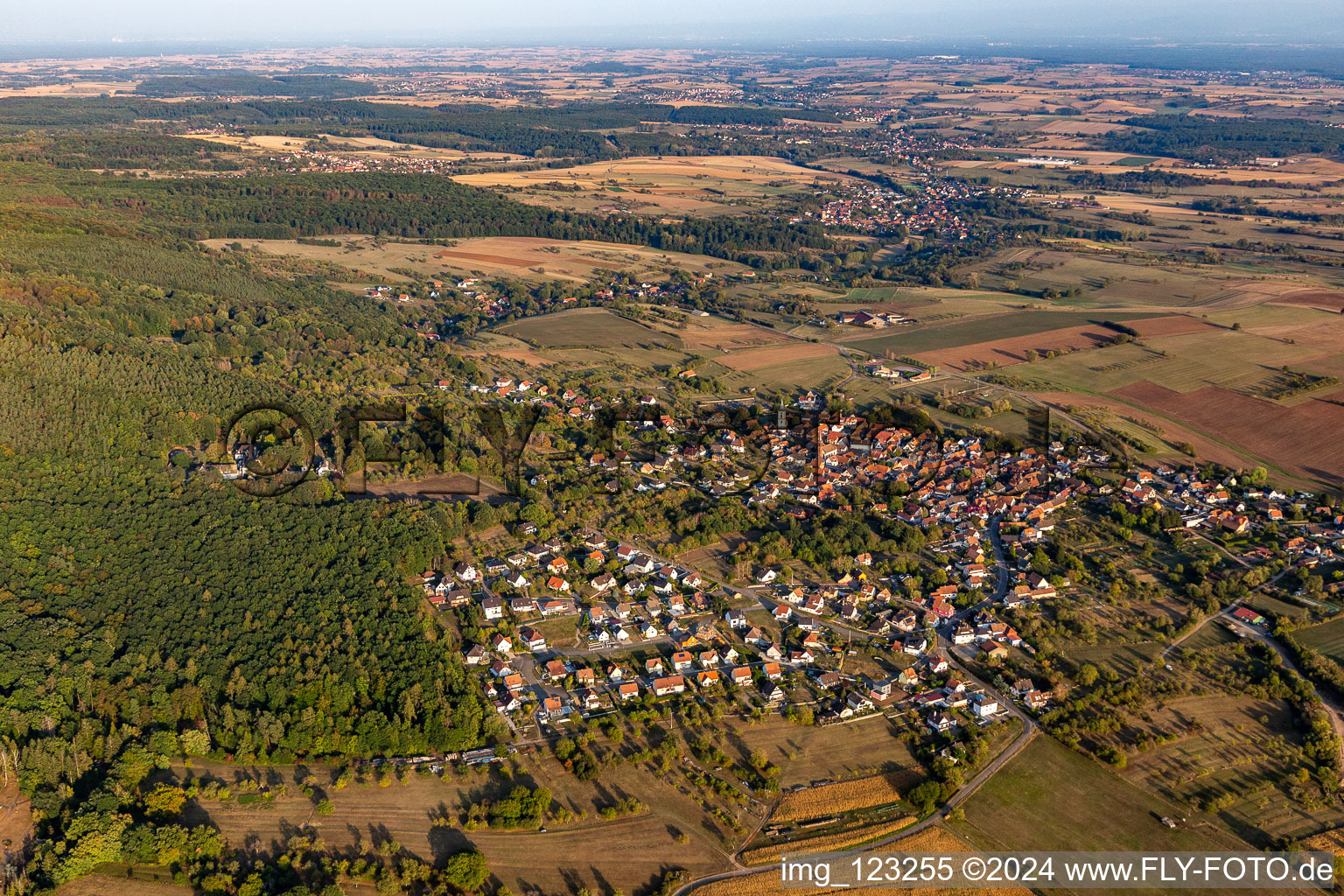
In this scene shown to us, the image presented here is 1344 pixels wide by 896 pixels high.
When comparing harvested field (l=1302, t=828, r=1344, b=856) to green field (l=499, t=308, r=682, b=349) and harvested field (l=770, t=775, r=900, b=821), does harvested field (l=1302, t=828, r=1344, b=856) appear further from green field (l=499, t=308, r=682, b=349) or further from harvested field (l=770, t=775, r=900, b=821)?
green field (l=499, t=308, r=682, b=349)

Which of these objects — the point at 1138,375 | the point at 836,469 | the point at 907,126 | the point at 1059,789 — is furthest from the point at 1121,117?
the point at 1059,789

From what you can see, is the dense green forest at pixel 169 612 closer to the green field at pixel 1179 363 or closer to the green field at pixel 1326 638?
the green field at pixel 1326 638

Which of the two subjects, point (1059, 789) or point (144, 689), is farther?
point (144, 689)

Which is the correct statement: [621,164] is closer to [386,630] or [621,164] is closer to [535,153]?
[535,153]

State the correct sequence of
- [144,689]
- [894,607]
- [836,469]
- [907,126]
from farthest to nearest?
[907,126] → [836,469] → [894,607] → [144,689]

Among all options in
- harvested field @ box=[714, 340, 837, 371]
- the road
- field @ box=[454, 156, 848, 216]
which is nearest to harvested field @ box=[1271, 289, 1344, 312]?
harvested field @ box=[714, 340, 837, 371]

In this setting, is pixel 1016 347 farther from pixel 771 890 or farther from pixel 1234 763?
pixel 771 890

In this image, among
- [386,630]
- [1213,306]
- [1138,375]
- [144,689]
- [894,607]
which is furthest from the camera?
[1213,306]
